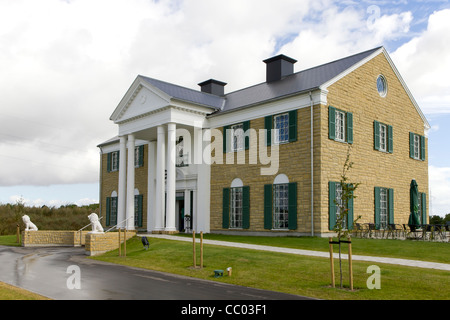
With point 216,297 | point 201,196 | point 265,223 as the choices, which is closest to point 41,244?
point 201,196

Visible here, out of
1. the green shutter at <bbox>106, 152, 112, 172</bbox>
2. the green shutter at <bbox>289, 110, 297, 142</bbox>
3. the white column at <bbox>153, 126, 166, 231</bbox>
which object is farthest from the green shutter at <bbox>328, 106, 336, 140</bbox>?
the green shutter at <bbox>106, 152, 112, 172</bbox>

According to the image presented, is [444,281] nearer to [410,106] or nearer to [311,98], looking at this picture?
[311,98]

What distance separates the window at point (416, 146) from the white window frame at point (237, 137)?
10.4 metres

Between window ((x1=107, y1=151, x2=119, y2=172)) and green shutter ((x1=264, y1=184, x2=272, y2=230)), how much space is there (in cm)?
1666

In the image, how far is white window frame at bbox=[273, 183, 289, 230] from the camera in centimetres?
2328

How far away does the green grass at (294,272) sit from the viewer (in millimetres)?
10711

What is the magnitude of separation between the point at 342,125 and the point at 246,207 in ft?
21.3

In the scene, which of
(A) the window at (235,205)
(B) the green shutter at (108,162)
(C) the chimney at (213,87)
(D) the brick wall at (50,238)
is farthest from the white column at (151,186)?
(B) the green shutter at (108,162)

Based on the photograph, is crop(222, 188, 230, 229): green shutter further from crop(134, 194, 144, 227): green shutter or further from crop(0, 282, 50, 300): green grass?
crop(0, 282, 50, 300): green grass

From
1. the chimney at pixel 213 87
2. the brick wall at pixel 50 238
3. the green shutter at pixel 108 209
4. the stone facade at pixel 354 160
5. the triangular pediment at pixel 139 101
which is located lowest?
the brick wall at pixel 50 238

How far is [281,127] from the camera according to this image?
79.0ft

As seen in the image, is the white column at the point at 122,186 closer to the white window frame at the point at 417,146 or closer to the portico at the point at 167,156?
the portico at the point at 167,156

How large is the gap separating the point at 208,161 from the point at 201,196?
6.78ft
